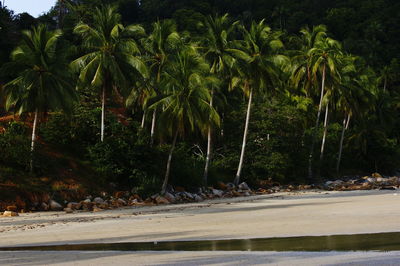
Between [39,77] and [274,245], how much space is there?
21241 mm

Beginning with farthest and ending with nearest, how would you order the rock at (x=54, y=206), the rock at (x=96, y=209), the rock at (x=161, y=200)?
1. the rock at (x=161, y=200)
2. the rock at (x=54, y=206)
3. the rock at (x=96, y=209)

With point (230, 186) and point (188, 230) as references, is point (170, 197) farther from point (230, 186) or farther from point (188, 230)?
point (188, 230)

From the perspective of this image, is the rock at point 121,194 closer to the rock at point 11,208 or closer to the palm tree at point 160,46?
the rock at point 11,208

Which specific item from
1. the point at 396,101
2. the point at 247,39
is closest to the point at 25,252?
the point at 247,39

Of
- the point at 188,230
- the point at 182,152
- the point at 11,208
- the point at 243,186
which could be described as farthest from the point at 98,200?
the point at 243,186

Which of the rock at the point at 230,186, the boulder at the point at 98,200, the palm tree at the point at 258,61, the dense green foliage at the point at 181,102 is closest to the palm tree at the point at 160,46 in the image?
the dense green foliage at the point at 181,102

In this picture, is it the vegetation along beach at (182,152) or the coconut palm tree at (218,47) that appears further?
the coconut palm tree at (218,47)

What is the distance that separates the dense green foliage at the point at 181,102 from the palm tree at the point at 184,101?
7cm

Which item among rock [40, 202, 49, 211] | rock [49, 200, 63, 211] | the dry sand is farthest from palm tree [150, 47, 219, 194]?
the dry sand

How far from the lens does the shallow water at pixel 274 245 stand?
1013 centimetres

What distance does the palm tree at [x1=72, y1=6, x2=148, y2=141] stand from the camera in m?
31.4

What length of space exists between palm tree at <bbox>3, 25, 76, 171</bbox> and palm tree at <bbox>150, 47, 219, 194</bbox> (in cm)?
536

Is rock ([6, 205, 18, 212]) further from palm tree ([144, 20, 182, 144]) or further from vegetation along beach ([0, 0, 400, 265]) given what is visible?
palm tree ([144, 20, 182, 144])

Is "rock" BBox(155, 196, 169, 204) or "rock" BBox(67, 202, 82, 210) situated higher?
"rock" BBox(67, 202, 82, 210)
